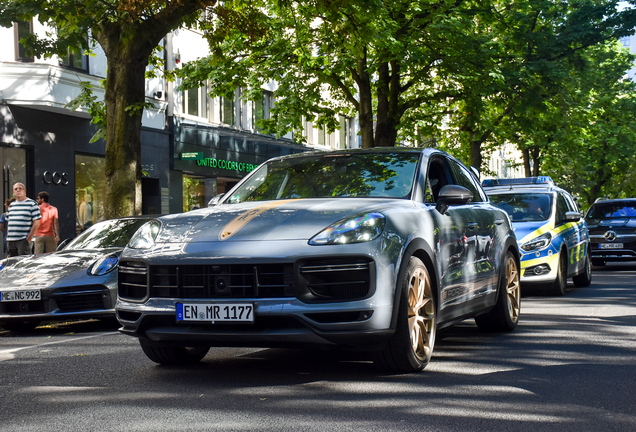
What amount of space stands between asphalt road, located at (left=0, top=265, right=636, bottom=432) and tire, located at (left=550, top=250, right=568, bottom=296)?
4.42 meters

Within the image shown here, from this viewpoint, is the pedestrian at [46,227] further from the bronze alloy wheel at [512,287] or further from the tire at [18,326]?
the bronze alloy wheel at [512,287]

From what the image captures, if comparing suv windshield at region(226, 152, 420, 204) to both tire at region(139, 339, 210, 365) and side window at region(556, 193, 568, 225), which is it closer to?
tire at region(139, 339, 210, 365)

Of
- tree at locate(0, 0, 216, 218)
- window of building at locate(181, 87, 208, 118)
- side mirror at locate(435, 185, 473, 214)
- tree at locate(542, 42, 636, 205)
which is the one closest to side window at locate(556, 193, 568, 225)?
tree at locate(0, 0, 216, 218)

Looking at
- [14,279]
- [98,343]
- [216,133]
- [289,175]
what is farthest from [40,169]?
[289,175]

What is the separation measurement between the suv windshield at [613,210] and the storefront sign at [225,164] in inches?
512

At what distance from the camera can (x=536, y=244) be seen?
12.3m

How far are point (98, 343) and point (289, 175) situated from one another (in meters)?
2.72

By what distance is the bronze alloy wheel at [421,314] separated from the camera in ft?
18.6

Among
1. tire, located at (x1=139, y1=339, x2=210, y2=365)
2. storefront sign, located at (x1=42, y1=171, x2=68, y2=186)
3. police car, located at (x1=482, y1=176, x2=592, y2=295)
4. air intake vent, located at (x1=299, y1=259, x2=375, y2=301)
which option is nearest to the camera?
air intake vent, located at (x1=299, y1=259, x2=375, y2=301)

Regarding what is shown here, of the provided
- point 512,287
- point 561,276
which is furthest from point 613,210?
point 512,287

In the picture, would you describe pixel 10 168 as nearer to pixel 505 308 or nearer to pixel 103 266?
pixel 103 266

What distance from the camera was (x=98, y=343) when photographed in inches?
319

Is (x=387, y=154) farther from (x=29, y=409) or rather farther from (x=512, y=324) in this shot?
(x=29, y=409)

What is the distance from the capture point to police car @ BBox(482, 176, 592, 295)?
12.3 m
